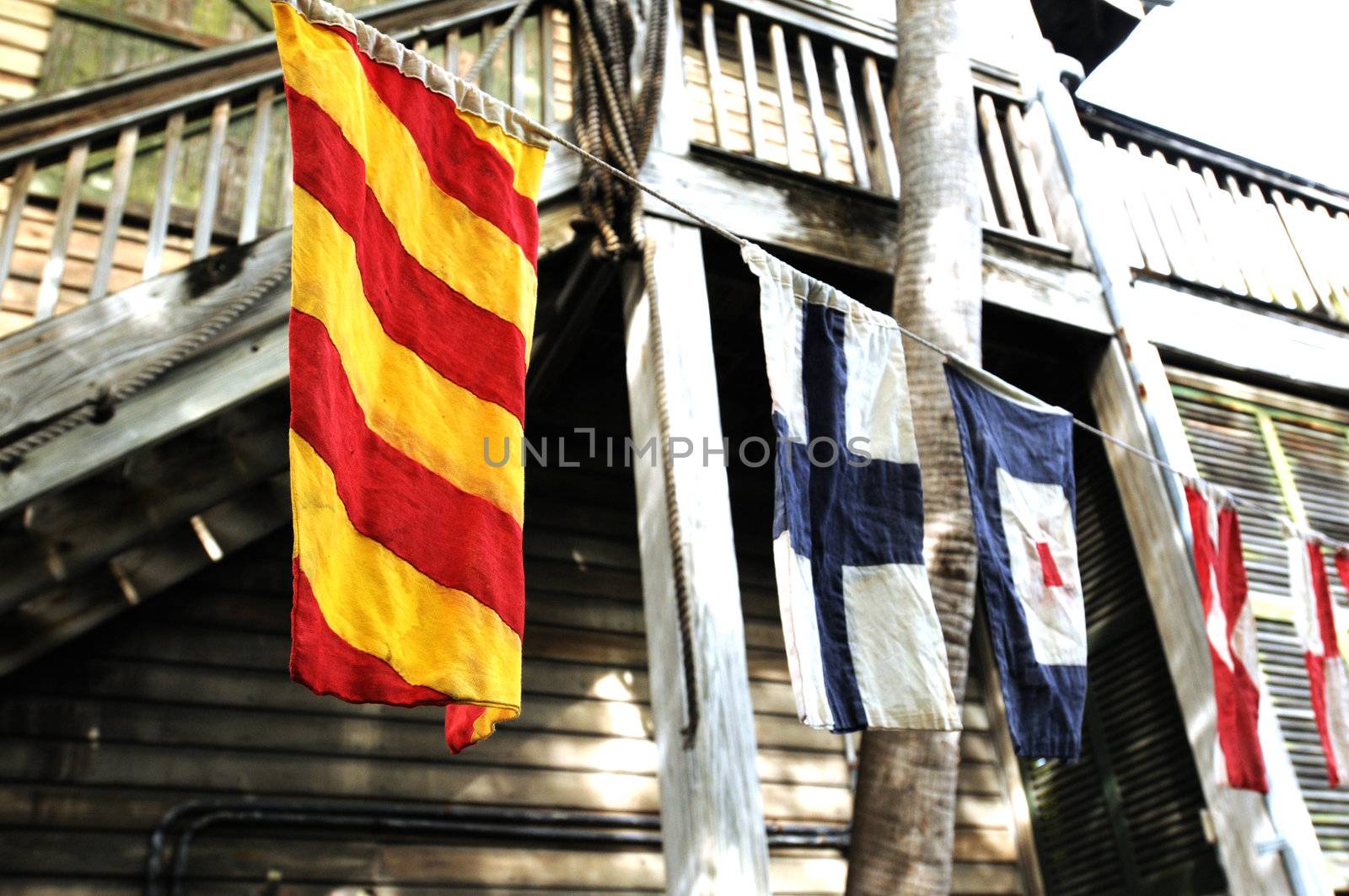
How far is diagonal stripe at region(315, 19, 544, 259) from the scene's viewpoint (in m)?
3.03

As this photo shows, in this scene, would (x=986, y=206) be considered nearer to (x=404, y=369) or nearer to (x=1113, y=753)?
(x=1113, y=753)

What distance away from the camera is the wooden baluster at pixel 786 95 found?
17.6 feet

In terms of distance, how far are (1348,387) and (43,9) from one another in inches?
274

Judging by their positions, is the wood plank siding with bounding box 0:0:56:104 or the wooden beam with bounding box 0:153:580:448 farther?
the wood plank siding with bounding box 0:0:56:104

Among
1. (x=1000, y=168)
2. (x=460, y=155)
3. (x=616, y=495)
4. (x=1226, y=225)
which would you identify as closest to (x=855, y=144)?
(x=1000, y=168)

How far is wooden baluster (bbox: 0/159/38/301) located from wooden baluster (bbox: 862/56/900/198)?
3.57 m

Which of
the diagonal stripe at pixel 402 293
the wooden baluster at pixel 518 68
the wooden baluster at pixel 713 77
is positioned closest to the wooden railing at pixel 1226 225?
the wooden baluster at pixel 713 77

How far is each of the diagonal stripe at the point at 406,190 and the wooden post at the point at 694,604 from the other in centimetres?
105

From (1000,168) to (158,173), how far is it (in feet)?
13.1

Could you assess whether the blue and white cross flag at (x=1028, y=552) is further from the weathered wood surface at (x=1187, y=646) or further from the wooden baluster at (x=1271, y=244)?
the wooden baluster at (x=1271, y=244)

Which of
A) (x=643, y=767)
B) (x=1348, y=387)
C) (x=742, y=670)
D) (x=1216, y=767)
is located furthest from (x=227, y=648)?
(x=1348, y=387)

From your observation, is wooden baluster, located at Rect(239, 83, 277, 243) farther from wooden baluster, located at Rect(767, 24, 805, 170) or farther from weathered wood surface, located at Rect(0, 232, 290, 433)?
wooden baluster, located at Rect(767, 24, 805, 170)

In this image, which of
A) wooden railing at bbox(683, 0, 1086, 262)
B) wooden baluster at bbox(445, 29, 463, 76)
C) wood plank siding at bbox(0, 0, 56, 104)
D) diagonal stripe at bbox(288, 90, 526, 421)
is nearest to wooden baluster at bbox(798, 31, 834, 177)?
wooden railing at bbox(683, 0, 1086, 262)

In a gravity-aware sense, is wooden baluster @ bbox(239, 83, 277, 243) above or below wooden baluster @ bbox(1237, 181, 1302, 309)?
below
